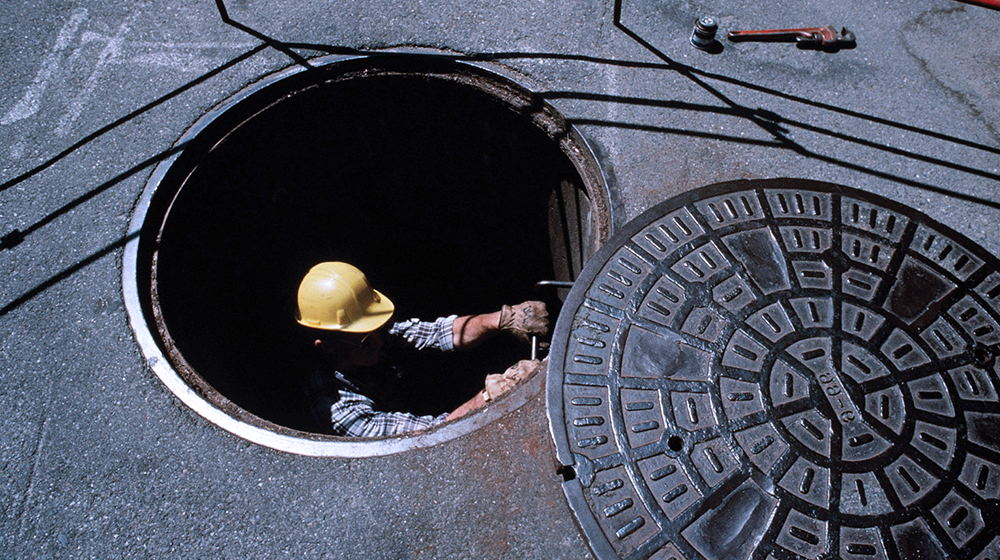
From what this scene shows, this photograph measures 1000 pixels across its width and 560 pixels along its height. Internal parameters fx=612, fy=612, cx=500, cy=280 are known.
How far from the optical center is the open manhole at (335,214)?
3131mm

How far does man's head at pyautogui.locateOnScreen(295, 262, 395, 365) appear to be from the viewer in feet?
10.4

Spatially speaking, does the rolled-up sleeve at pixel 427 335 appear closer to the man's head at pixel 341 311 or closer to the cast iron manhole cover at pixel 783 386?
the man's head at pixel 341 311

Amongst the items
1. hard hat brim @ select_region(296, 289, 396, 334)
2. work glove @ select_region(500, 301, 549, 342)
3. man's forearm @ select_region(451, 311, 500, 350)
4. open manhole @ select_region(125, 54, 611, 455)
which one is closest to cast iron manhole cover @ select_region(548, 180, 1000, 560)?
open manhole @ select_region(125, 54, 611, 455)

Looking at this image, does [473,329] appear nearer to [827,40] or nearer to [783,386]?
[783,386]

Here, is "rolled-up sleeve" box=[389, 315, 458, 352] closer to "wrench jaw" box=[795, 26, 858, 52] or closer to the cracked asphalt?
the cracked asphalt

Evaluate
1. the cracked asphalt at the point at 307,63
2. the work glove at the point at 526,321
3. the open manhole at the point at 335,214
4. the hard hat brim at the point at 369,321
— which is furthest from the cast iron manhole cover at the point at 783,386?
the hard hat brim at the point at 369,321

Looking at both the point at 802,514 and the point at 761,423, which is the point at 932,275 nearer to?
the point at 761,423

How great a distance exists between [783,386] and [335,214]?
325cm

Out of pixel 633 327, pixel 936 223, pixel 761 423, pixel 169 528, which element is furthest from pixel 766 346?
pixel 169 528

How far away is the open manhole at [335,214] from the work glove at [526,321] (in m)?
0.50

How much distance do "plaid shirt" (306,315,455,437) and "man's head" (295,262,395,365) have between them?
18cm

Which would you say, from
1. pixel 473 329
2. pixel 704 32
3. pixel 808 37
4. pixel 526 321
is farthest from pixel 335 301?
pixel 808 37

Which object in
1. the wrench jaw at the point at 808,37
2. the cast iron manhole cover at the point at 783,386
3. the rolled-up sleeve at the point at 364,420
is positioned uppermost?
the wrench jaw at the point at 808,37

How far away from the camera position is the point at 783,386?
96.7 inches
